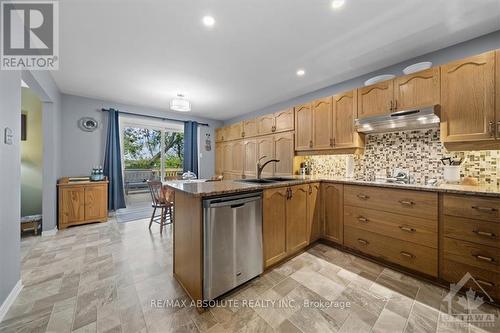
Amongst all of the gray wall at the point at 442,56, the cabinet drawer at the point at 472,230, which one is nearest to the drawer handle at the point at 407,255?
the cabinet drawer at the point at 472,230

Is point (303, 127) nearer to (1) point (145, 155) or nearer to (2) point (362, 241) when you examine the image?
(2) point (362, 241)

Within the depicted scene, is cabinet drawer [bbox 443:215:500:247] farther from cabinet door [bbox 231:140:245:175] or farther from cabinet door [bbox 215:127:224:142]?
cabinet door [bbox 215:127:224:142]

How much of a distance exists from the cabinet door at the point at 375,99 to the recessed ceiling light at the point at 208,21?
2.01 meters

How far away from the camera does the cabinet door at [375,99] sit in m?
2.30

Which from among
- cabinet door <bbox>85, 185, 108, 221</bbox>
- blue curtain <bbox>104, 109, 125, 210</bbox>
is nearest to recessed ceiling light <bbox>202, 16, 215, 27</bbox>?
blue curtain <bbox>104, 109, 125, 210</bbox>

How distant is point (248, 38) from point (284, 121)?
179cm

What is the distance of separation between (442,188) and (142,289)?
114 inches

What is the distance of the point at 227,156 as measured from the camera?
5156mm

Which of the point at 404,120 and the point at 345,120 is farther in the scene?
the point at 345,120

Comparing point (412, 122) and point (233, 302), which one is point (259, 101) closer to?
point (412, 122)

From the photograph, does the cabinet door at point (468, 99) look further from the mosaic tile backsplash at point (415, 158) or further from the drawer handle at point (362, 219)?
the drawer handle at point (362, 219)

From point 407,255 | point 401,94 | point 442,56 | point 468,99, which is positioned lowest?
point 407,255

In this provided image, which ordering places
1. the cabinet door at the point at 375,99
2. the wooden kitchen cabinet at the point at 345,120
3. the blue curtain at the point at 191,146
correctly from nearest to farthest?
the cabinet door at the point at 375,99 < the wooden kitchen cabinet at the point at 345,120 < the blue curtain at the point at 191,146

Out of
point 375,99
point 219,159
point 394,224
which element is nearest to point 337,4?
point 375,99
